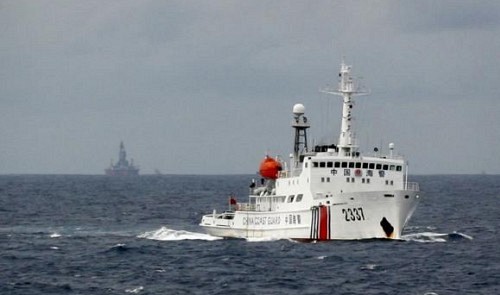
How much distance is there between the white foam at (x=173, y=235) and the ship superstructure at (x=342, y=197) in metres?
4.54

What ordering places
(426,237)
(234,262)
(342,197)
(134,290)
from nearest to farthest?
(134,290), (234,262), (342,197), (426,237)

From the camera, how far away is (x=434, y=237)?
7088 cm

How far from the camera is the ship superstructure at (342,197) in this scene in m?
63.9

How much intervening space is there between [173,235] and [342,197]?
16.4 metres

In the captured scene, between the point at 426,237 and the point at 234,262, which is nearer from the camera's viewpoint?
the point at 234,262

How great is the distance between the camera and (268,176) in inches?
2884

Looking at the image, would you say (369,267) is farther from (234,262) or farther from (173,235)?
(173,235)

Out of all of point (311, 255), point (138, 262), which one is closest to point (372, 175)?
point (311, 255)

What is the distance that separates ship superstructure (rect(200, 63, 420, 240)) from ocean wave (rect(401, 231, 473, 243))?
224 cm

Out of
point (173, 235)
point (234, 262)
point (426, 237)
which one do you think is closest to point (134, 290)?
point (234, 262)

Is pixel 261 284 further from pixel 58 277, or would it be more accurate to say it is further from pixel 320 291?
pixel 58 277

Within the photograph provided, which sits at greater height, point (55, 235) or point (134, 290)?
point (55, 235)

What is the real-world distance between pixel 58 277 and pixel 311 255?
1476 cm

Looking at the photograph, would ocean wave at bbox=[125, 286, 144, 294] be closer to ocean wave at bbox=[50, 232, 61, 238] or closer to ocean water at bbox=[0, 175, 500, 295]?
ocean water at bbox=[0, 175, 500, 295]
